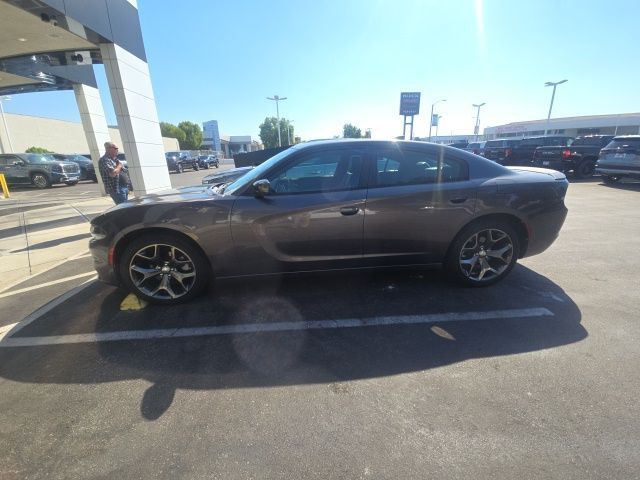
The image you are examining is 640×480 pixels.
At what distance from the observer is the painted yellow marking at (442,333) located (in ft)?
9.01

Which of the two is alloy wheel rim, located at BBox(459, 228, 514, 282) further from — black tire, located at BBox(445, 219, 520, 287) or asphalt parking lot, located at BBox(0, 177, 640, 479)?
asphalt parking lot, located at BBox(0, 177, 640, 479)

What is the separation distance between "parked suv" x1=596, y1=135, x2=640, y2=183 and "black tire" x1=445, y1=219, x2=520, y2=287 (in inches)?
442

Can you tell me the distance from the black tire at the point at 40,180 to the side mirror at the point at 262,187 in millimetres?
19185

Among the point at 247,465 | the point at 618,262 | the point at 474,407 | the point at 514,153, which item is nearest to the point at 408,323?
the point at 474,407

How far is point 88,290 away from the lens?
3852 millimetres

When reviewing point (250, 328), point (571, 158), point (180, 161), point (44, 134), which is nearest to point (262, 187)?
point (250, 328)

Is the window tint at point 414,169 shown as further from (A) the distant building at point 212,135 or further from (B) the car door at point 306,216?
(A) the distant building at point 212,135

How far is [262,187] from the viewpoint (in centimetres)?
309

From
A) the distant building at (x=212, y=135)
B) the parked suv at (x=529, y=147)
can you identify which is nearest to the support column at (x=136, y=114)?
the parked suv at (x=529, y=147)

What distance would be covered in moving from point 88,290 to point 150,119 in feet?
21.2

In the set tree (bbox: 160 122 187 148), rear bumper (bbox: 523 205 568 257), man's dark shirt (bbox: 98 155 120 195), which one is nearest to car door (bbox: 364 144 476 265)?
rear bumper (bbox: 523 205 568 257)

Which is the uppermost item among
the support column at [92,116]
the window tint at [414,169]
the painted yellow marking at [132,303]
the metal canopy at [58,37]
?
the metal canopy at [58,37]

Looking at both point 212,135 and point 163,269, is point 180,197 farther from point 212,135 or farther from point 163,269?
point 212,135

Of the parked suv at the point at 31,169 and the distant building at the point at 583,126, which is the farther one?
the distant building at the point at 583,126
